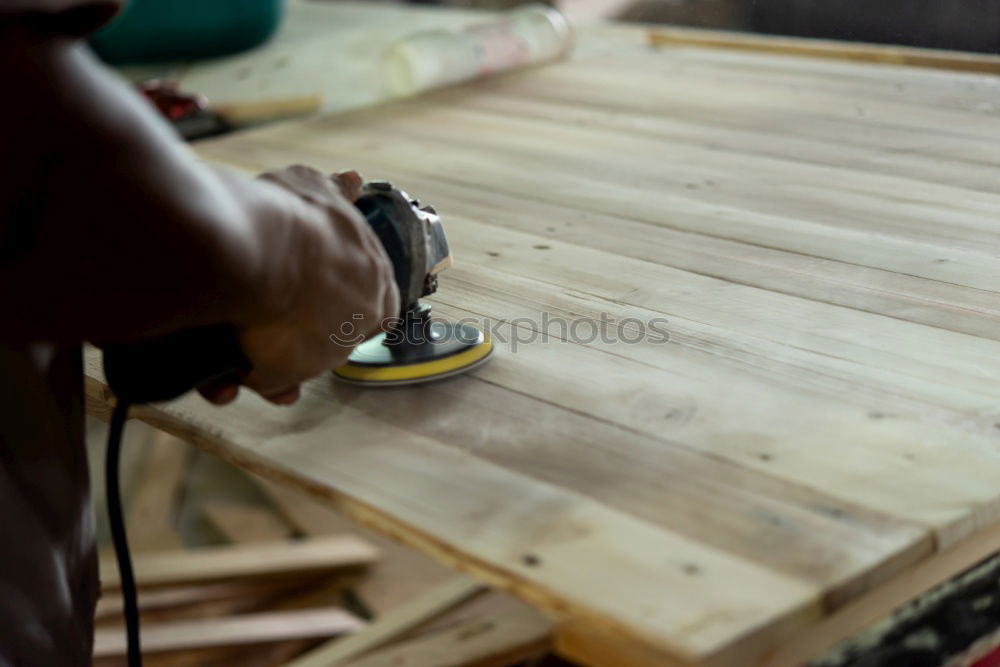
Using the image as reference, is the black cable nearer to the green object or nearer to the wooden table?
the wooden table

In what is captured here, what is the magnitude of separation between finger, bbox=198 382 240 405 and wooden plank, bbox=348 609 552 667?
1.67ft

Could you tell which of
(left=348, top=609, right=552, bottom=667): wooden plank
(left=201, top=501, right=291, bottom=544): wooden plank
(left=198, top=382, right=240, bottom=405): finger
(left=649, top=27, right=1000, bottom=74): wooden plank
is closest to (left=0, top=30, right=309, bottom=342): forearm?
(left=198, top=382, right=240, bottom=405): finger

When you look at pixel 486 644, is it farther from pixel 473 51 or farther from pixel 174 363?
pixel 473 51

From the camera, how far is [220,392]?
0.69 m

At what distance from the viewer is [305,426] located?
2.36 feet

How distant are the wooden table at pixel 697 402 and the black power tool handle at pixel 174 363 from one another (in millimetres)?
58

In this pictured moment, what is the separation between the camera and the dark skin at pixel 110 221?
18.9 inches

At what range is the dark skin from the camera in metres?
0.48

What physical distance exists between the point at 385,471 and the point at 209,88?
1.29 meters

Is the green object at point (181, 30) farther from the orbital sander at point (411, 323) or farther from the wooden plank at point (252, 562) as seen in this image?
the orbital sander at point (411, 323)

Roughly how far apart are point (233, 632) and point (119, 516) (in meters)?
1.30

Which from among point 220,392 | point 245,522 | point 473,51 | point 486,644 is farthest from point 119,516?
point 245,522

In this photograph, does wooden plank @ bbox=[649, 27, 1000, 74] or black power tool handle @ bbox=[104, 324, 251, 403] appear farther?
wooden plank @ bbox=[649, 27, 1000, 74]

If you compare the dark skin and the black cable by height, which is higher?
the dark skin
